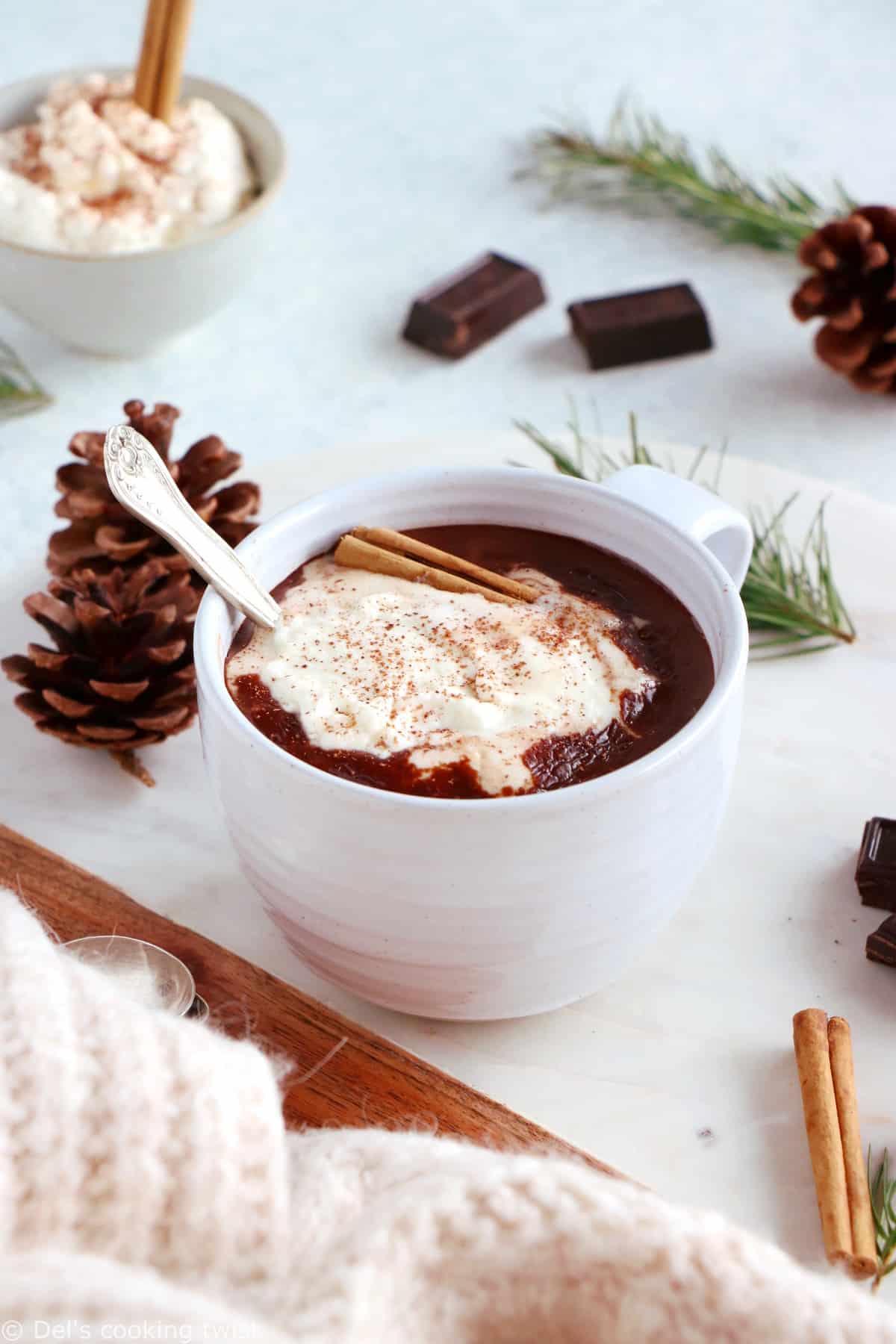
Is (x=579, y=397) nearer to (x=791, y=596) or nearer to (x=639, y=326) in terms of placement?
(x=639, y=326)

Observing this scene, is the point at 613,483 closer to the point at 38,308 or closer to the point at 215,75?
the point at 38,308

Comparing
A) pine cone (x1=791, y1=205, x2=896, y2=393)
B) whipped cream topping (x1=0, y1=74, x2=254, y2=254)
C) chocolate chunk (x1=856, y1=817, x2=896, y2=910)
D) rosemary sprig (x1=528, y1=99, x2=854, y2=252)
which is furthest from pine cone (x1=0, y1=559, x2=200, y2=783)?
rosemary sprig (x1=528, y1=99, x2=854, y2=252)

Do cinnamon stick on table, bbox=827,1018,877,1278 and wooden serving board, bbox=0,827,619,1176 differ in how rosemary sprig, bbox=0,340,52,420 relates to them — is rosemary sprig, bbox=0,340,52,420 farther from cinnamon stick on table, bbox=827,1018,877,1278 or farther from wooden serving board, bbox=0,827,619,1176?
cinnamon stick on table, bbox=827,1018,877,1278

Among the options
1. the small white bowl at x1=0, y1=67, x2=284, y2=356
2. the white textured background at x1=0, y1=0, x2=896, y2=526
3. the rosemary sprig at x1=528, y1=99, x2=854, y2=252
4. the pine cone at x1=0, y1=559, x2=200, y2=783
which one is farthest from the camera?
the rosemary sprig at x1=528, y1=99, x2=854, y2=252

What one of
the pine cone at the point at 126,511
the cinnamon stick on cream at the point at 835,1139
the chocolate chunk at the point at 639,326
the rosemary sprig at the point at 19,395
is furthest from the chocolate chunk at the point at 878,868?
the rosemary sprig at the point at 19,395

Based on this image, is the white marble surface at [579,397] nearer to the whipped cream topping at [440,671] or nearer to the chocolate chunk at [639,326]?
the chocolate chunk at [639,326]

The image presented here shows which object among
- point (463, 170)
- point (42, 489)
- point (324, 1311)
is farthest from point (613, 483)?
point (463, 170)
